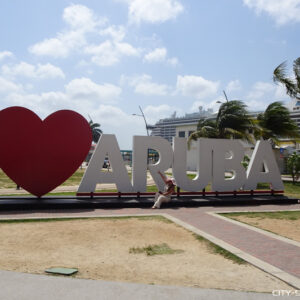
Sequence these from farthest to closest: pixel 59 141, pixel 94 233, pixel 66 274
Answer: pixel 59 141, pixel 94 233, pixel 66 274

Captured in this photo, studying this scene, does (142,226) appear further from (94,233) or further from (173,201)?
(173,201)

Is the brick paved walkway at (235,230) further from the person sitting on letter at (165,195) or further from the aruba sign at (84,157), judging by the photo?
the aruba sign at (84,157)

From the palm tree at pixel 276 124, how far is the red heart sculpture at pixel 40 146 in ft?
56.1

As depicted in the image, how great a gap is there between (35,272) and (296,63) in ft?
61.2

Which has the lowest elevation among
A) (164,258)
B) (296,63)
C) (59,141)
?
(164,258)

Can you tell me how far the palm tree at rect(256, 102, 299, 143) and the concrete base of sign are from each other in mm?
11958

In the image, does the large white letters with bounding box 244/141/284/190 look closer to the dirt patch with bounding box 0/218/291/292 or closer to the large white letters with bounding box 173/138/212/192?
the large white letters with bounding box 173/138/212/192

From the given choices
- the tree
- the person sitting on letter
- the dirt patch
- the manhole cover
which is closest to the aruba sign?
the person sitting on letter

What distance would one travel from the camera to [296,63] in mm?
19422

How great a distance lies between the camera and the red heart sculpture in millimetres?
12430

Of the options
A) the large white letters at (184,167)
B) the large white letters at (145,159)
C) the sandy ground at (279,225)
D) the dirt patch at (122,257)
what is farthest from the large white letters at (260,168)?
the dirt patch at (122,257)

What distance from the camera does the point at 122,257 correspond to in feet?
21.6

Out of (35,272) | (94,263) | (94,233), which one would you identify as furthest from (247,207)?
(35,272)

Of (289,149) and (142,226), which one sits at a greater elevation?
(289,149)
